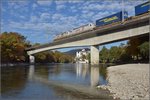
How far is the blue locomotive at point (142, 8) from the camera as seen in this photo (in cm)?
4997

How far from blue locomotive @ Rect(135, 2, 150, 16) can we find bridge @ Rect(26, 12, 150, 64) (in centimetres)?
173

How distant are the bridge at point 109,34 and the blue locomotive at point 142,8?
1735mm

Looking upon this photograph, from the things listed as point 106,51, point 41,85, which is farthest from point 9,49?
point 41,85

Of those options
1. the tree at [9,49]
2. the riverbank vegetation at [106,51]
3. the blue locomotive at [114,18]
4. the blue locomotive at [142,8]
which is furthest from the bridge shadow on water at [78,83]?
the tree at [9,49]

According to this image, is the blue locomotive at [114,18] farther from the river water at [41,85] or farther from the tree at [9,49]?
the tree at [9,49]

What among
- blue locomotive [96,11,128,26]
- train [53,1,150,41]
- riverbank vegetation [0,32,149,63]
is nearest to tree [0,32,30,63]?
riverbank vegetation [0,32,149,63]

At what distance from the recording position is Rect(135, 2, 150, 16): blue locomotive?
50.0 metres

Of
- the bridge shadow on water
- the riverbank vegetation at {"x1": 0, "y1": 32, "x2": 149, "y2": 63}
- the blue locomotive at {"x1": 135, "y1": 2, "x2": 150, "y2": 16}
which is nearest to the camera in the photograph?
the bridge shadow on water

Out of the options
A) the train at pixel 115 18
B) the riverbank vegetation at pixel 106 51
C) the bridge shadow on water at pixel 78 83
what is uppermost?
the train at pixel 115 18

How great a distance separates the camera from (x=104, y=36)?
6278cm

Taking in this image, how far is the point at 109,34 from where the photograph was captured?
60.5m

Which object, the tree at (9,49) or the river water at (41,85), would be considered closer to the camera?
the river water at (41,85)

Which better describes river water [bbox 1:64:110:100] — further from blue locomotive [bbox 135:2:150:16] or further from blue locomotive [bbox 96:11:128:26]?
blue locomotive [bbox 96:11:128:26]

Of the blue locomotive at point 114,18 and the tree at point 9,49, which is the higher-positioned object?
the blue locomotive at point 114,18
